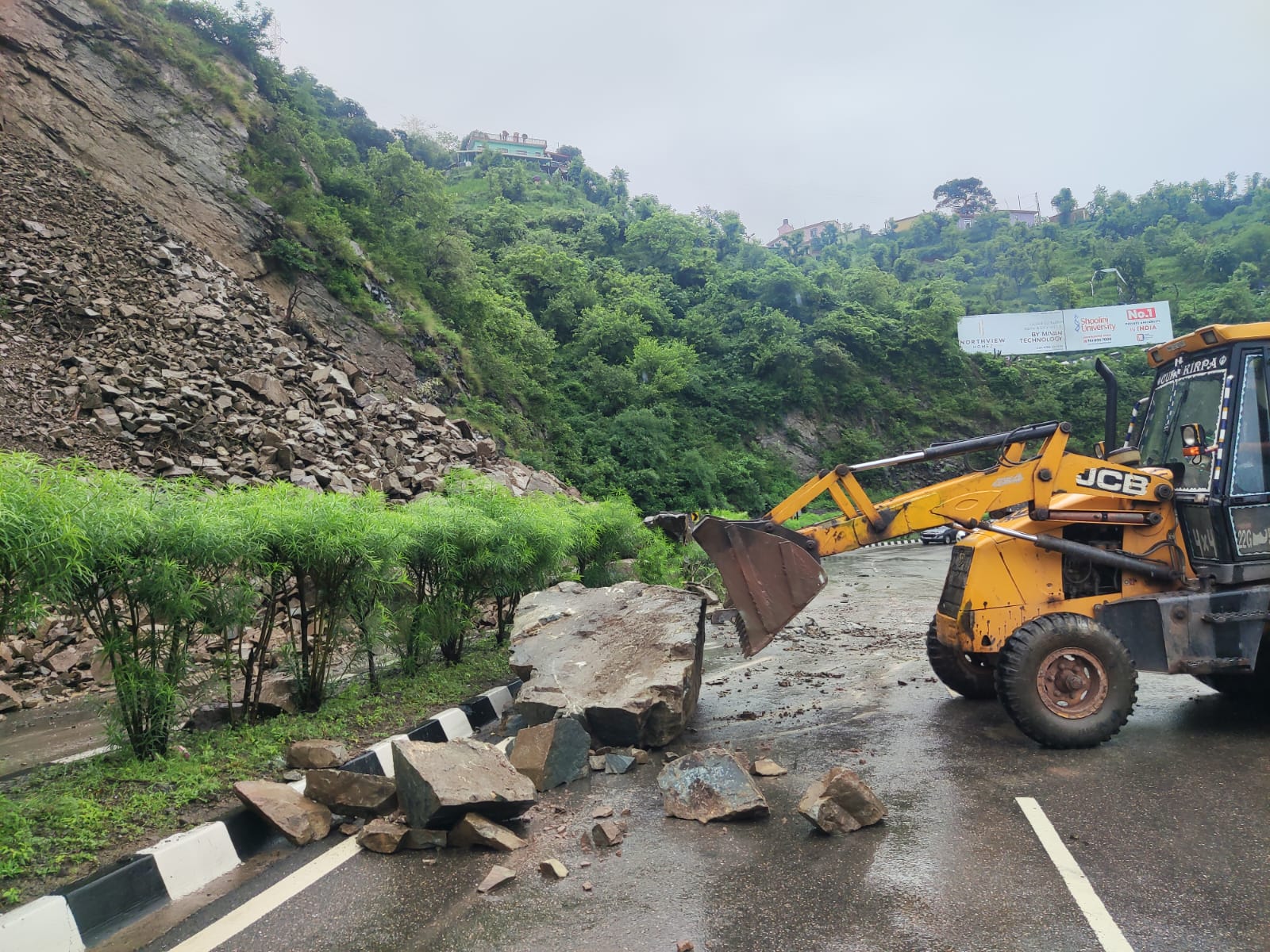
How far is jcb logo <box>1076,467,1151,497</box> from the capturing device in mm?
5723

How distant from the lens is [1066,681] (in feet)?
17.9

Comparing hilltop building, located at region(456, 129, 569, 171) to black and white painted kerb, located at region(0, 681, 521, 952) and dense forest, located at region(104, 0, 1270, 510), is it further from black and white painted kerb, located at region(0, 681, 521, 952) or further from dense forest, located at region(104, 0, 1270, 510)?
black and white painted kerb, located at region(0, 681, 521, 952)

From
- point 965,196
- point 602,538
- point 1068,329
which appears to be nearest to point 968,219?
point 965,196

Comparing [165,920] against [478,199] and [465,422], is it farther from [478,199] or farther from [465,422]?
[478,199]

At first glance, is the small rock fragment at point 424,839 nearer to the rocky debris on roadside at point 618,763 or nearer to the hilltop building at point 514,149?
the rocky debris on roadside at point 618,763

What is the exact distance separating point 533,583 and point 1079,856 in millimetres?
6198

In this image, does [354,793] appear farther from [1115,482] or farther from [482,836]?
[1115,482]

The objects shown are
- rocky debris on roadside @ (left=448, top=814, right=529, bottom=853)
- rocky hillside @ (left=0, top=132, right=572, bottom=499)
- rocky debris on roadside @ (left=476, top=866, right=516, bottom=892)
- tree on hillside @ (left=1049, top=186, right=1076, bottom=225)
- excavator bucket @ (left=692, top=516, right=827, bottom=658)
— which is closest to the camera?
rocky debris on roadside @ (left=476, top=866, right=516, bottom=892)

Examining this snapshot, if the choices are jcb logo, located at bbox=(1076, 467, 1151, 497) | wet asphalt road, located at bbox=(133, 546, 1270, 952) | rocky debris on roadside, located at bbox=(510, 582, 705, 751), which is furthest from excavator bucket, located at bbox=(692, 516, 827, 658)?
jcb logo, located at bbox=(1076, 467, 1151, 497)

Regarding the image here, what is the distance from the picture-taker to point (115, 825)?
146 inches

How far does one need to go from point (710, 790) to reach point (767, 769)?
2.50 feet

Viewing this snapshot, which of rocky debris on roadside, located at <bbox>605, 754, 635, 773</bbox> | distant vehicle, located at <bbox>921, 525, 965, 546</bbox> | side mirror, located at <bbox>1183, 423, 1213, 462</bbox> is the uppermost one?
side mirror, located at <bbox>1183, 423, 1213, 462</bbox>

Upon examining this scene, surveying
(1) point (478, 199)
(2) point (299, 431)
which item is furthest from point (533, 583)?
(1) point (478, 199)

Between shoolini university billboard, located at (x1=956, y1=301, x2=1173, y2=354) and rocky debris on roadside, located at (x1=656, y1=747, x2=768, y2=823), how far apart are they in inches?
1933
